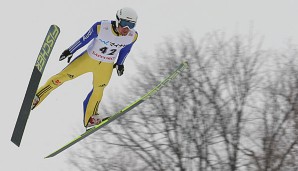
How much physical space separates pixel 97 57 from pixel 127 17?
0.91 meters

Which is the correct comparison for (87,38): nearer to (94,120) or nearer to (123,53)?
Answer: (123,53)

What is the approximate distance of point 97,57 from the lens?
29.1 ft

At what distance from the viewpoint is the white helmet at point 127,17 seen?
8258mm

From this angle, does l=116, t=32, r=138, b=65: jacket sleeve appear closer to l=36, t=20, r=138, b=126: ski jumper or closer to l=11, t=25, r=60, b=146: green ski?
l=36, t=20, r=138, b=126: ski jumper

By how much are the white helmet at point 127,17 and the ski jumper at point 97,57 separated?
264 mm

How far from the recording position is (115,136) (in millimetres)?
21828

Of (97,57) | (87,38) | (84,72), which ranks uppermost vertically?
(87,38)

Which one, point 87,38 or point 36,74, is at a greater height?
point 87,38

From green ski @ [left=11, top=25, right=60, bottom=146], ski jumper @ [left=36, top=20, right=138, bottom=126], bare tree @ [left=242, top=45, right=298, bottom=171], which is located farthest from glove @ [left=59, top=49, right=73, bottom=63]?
bare tree @ [left=242, top=45, right=298, bottom=171]

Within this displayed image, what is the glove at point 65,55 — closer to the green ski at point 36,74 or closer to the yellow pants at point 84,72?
the green ski at point 36,74

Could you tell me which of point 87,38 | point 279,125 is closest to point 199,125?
point 279,125

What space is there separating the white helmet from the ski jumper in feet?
0.87

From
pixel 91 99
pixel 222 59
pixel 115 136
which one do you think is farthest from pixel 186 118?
pixel 91 99

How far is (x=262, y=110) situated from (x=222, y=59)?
417 cm
